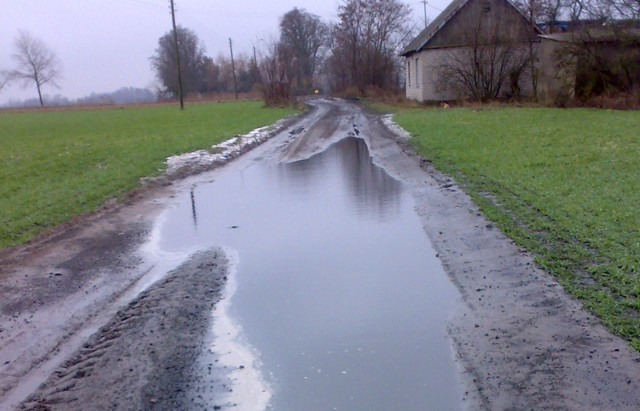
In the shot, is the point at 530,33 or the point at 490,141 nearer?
the point at 490,141

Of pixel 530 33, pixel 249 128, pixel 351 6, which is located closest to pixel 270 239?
pixel 249 128

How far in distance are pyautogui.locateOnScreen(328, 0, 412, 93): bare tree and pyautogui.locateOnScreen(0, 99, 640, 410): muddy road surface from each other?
2387 inches

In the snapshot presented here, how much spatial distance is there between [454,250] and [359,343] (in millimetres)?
3215

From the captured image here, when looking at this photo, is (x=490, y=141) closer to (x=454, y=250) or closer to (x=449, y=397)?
(x=454, y=250)

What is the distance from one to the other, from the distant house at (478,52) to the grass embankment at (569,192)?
18.1m

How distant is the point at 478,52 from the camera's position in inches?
1642

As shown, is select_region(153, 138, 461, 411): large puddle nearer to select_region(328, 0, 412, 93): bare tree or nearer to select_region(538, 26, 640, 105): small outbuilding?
select_region(538, 26, 640, 105): small outbuilding

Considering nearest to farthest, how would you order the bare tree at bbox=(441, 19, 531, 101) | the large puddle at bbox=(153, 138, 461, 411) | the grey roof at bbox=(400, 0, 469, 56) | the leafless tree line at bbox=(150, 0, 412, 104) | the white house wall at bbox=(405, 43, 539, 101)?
the large puddle at bbox=(153, 138, 461, 411)
the bare tree at bbox=(441, 19, 531, 101)
the grey roof at bbox=(400, 0, 469, 56)
the white house wall at bbox=(405, 43, 539, 101)
the leafless tree line at bbox=(150, 0, 412, 104)

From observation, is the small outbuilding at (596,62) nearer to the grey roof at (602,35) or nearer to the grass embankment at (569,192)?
the grey roof at (602,35)

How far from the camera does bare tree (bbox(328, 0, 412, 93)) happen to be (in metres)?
70.8

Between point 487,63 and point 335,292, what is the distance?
1469 inches

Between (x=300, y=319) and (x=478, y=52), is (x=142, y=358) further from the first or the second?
(x=478, y=52)

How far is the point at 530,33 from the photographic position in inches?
1609

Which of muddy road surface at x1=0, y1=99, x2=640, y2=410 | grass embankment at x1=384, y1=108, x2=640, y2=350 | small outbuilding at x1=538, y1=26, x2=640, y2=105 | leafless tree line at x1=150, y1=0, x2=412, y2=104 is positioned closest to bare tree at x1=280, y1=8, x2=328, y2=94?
leafless tree line at x1=150, y1=0, x2=412, y2=104
